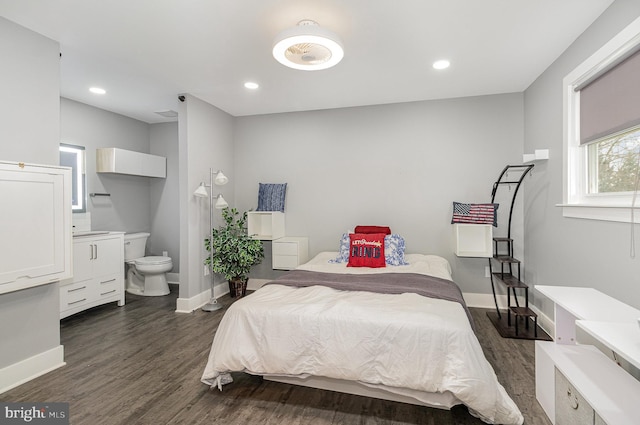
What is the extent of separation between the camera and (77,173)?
4262 millimetres

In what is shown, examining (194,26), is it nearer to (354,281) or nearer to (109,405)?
(354,281)

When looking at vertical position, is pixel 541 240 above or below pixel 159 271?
above

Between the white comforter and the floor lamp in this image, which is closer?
the white comforter

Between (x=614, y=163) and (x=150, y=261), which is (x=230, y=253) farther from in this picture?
(x=614, y=163)

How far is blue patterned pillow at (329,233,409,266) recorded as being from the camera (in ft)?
11.7

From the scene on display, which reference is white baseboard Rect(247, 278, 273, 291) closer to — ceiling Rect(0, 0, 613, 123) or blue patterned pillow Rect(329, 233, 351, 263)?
blue patterned pillow Rect(329, 233, 351, 263)

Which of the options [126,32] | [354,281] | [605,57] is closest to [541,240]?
[605,57]

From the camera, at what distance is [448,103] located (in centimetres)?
401

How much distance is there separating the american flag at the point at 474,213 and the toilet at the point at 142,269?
398 cm

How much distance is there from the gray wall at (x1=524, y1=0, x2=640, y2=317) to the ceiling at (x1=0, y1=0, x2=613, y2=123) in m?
0.15

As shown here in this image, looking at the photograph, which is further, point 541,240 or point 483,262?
point 483,262

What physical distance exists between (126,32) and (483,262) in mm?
4388

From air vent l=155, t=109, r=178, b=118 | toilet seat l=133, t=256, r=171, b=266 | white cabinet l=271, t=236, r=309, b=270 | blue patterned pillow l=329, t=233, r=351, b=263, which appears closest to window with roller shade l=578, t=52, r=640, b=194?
blue patterned pillow l=329, t=233, r=351, b=263

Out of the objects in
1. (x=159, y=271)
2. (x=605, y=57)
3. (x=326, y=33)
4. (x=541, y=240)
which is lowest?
(x=159, y=271)
